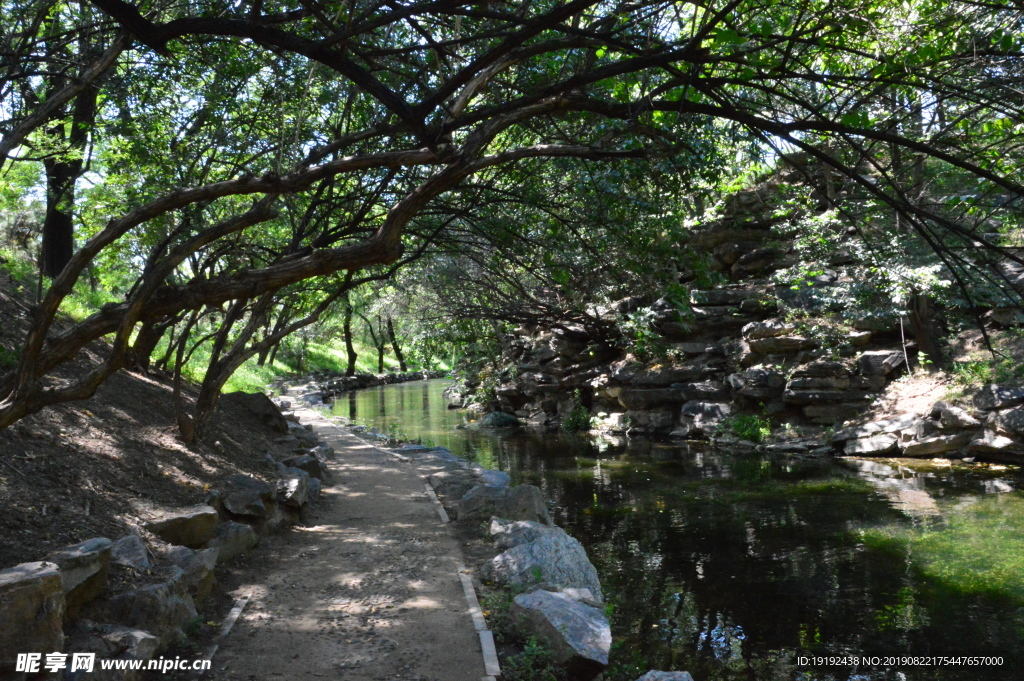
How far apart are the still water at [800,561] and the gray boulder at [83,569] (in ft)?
12.3

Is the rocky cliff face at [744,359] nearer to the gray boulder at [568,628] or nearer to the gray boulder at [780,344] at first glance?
the gray boulder at [780,344]

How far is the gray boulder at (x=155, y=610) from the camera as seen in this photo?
4289 mm

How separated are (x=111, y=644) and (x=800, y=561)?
24.4 feet

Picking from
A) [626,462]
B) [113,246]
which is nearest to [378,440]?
[626,462]

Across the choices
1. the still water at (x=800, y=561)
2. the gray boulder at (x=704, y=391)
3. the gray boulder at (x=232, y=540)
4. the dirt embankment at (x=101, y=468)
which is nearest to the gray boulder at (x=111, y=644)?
the dirt embankment at (x=101, y=468)

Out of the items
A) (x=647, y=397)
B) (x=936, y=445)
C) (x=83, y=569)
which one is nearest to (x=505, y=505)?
(x=83, y=569)

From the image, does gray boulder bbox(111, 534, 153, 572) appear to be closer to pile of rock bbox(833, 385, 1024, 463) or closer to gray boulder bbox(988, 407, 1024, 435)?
pile of rock bbox(833, 385, 1024, 463)

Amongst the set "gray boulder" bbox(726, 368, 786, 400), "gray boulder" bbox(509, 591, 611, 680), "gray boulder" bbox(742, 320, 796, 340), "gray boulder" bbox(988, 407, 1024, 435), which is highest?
"gray boulder" bbox(742, 320, 796, 340)

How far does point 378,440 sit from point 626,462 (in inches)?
240

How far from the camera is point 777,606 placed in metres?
7.19

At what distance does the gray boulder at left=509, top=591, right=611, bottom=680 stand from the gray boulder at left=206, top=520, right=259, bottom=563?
277 cm

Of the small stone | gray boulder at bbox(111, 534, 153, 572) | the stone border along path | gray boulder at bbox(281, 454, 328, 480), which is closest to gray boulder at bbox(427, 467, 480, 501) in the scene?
the stone border along path

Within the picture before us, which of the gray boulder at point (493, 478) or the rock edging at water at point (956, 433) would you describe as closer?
the gray boulder at point (493, 478)

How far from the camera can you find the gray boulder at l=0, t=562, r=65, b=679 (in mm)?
3408
